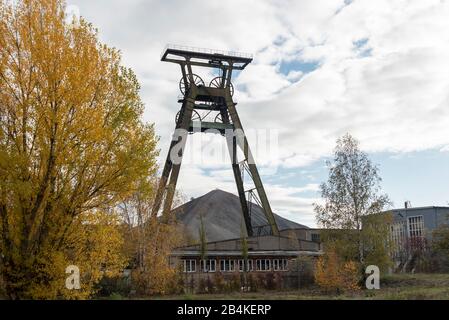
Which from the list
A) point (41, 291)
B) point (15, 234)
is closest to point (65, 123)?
point (15, 234)

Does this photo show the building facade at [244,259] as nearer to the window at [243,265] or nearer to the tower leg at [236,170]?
the window at [243,265]

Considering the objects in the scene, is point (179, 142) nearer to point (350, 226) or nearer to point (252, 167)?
point (252, 167)

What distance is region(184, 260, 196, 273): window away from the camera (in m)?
38.0

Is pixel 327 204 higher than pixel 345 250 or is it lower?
higher

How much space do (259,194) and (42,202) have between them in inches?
1385

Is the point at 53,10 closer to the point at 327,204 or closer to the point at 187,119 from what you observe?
the point at 327,204

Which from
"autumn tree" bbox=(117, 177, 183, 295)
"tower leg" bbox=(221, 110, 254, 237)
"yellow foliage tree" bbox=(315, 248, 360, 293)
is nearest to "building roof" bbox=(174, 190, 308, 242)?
"tower leg" bbox=(221, 110, 254, 237)

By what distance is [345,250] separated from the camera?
101 ft

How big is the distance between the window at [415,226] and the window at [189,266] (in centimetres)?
2909

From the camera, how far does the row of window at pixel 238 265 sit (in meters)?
38.3

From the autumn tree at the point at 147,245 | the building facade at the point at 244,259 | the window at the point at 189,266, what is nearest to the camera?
the autumn tree at the point at 147,245

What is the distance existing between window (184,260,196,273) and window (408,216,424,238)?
29.1 meters

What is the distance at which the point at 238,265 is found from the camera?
131 ft

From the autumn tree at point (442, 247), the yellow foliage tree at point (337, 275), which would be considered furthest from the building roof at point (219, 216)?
the yellow foliage tree at point (337, 275)
